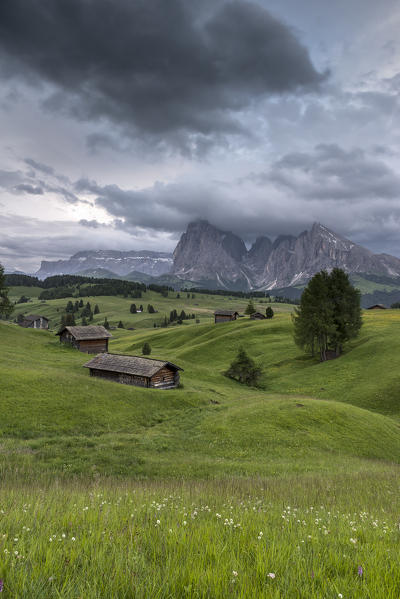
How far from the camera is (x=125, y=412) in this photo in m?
32.4

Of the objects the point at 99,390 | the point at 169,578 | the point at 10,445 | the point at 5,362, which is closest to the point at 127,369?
the point at 99,390

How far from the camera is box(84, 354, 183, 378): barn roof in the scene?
45800 mm

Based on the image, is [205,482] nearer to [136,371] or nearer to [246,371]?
[136,371]

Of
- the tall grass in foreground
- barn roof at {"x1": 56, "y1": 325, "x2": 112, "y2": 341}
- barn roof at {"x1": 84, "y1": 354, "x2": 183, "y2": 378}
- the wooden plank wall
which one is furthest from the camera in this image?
the wooden plank wall

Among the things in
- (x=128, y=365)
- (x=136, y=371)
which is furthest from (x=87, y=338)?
(x=136, y=371)

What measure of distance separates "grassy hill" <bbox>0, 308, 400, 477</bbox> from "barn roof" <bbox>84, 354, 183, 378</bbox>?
4.61m

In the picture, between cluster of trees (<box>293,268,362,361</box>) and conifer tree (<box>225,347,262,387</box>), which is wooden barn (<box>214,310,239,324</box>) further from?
conifer tree (<box>225,347,262,387</box>)

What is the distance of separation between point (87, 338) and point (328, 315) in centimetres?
5705

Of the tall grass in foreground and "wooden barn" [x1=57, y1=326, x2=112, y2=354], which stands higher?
the tall grass in foreground

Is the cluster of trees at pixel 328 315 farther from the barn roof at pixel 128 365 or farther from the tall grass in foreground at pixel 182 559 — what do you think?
the tall grass in foreground at pixel 182 559

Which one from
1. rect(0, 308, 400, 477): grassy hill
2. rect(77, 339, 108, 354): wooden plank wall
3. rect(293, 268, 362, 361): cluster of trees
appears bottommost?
rect(77, 339, 108, 354): wooden plank wall

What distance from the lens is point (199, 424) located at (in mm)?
29969

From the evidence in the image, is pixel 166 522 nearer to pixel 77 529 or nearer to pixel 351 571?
pixel 77 529

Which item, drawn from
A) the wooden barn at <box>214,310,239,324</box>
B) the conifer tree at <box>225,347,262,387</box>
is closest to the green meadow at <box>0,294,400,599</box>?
the conifer tree at <box>225,347,262,387</box>
